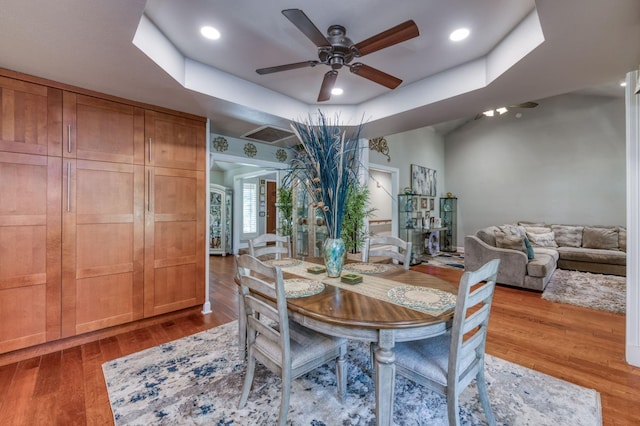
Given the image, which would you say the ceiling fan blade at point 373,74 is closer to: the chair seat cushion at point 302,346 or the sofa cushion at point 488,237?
the chair seat cushion at point 302,346

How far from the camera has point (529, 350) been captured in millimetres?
2369

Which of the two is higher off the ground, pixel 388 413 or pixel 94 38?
pixel 94 38

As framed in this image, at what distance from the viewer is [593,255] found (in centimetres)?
477

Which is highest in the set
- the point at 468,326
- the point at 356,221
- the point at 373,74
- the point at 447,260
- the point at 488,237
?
the point at 373,74

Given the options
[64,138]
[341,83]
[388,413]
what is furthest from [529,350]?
[64,138]

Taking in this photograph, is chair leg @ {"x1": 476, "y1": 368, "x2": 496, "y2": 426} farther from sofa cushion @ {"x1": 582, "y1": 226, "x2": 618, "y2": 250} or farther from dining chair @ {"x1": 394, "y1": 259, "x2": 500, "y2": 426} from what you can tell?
sofa cushion @ {"x1": 582, "y1": 226, "x2": 618, "y2": 250}

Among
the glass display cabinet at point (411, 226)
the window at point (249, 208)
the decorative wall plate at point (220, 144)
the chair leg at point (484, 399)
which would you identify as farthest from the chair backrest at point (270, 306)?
the window at point (249, 208)

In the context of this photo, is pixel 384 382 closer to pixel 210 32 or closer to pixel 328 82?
pixel 328 82

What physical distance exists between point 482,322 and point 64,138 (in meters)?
3.41

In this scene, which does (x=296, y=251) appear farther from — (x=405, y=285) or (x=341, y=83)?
(x=405, y=285)

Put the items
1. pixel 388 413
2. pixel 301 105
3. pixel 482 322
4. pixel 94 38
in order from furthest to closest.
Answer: pixel 301 105
pixel 94 38
pixel 482 322
pixel 388 413

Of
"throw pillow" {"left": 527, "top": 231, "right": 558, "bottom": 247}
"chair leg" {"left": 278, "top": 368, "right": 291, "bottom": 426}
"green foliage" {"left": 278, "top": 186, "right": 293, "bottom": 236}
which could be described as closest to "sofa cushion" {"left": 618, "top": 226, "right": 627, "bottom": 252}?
"throw pillow" {"left": 527, "top": 231, "right": 558, "bottom": 247}

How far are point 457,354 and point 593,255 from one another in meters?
5.45

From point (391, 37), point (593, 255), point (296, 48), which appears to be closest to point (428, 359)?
point (391, 37)
